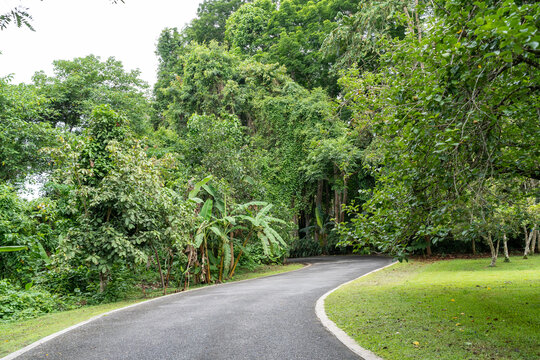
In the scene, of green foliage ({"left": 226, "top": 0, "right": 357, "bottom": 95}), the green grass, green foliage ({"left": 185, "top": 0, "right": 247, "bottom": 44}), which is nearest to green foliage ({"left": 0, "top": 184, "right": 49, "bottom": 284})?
the green grass

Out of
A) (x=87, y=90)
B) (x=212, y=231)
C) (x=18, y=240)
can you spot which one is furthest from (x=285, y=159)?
Answer: (x=18, y=240)

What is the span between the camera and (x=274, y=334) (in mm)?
5227

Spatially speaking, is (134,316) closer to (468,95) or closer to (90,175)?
(90,175)

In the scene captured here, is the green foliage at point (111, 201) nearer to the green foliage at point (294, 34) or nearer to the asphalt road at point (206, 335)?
the asphalt road at point (206, 335)

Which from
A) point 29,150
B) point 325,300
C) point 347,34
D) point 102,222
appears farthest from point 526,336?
point 29,150

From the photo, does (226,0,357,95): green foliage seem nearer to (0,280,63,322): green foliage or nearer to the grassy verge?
(0,280,63,322): green foliage

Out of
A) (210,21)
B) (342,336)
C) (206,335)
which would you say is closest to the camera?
(342,336)

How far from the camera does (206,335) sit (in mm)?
5281

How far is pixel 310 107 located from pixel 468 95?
20.9m

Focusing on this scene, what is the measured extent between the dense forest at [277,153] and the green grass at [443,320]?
114cm

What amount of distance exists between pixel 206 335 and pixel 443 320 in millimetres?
3656

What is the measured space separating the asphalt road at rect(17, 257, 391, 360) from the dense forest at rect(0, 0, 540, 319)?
167 centimetres

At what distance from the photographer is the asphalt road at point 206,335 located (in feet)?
14.7

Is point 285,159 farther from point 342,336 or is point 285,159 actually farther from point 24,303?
point 342,336
